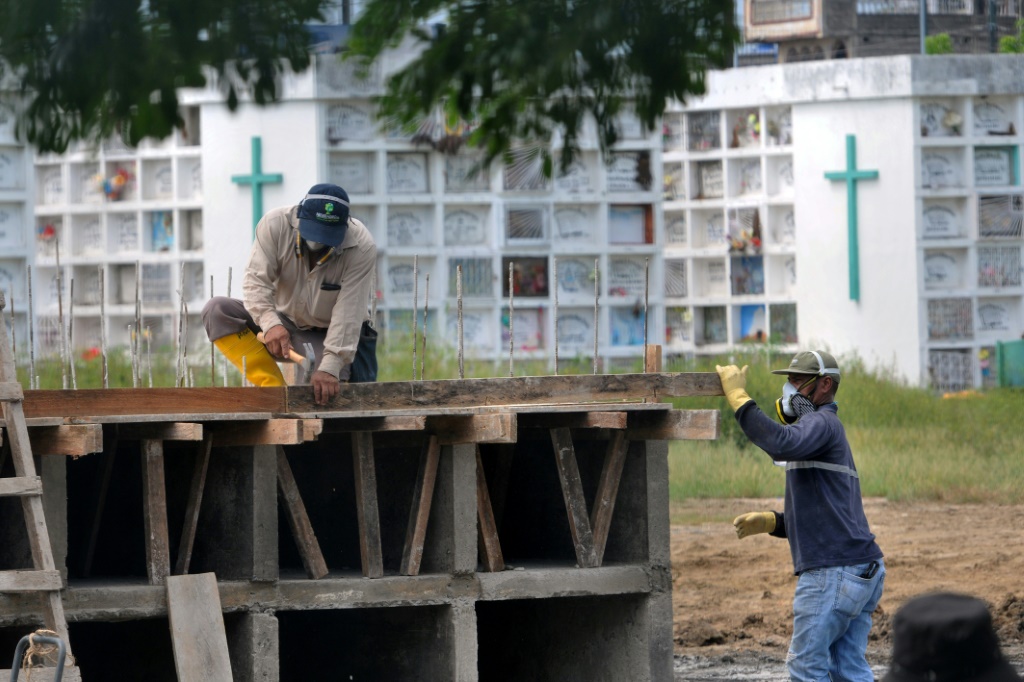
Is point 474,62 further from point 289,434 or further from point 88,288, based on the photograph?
point 88,288

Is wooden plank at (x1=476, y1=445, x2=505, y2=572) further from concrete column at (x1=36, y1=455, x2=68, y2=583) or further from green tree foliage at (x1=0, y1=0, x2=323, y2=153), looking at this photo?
green tree foliage at (x1=0, y1=0, x2=323, y2=153)

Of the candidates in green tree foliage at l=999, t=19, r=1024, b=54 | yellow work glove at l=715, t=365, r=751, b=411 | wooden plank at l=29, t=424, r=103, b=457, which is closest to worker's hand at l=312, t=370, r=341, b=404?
wooden plank at l=29, t=424, r=103, b=457

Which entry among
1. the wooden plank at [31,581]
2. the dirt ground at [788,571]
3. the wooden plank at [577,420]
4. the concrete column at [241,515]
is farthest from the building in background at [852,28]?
the wooden plank at [31,581]

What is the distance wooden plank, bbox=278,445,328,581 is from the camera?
27.5 ft

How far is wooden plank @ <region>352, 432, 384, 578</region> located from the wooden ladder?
64.8 inches

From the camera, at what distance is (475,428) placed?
822 centimetres

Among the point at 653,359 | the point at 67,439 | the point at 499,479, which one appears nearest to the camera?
the point at 67,439

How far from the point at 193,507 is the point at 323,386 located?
2.85 feet

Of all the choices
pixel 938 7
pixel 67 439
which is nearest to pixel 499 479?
pixel 67 439

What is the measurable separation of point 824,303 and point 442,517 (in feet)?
46.3

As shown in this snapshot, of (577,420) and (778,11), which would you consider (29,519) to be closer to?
(577,420)

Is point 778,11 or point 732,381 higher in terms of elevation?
point 778,11

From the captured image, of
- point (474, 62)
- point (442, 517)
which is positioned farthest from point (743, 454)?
point (474, 62)

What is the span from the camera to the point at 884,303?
2131 centimetres
